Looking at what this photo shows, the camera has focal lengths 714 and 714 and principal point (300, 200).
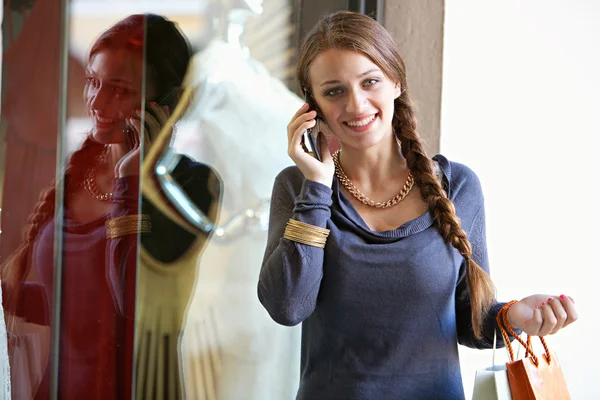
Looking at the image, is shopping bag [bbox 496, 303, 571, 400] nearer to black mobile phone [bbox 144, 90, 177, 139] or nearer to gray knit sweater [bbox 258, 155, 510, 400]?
gray knit sweater [bbox 258, 155, 510, 400]

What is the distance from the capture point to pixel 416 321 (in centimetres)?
143

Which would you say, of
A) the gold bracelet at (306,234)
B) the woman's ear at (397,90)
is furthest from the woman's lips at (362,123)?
the gold bracelet at (306,234)

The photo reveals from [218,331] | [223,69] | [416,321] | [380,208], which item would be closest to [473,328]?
[416,321]

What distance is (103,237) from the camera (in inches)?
57.3

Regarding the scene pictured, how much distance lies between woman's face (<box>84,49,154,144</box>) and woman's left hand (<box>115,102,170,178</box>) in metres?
0.03

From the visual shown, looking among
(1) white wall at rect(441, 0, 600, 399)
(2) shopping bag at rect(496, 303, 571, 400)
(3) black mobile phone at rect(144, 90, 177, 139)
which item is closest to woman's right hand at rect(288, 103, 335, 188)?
(3) black mobile phone at rect(144, 90, 177, 139)

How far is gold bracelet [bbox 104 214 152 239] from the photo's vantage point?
1468mm

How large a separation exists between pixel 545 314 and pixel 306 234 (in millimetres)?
475

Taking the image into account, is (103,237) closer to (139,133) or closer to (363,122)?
(139,133)

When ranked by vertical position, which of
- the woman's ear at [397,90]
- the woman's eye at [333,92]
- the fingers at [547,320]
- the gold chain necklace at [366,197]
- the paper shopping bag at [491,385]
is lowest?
the paper shopping bag at [491,385]

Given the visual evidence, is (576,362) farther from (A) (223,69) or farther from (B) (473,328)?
(A) (223,69)

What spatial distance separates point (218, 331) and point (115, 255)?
1.44 feet

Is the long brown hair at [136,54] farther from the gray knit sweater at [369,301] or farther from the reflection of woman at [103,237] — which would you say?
the gray knit sweater at [369,301]

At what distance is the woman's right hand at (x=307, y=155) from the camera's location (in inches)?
57.9
